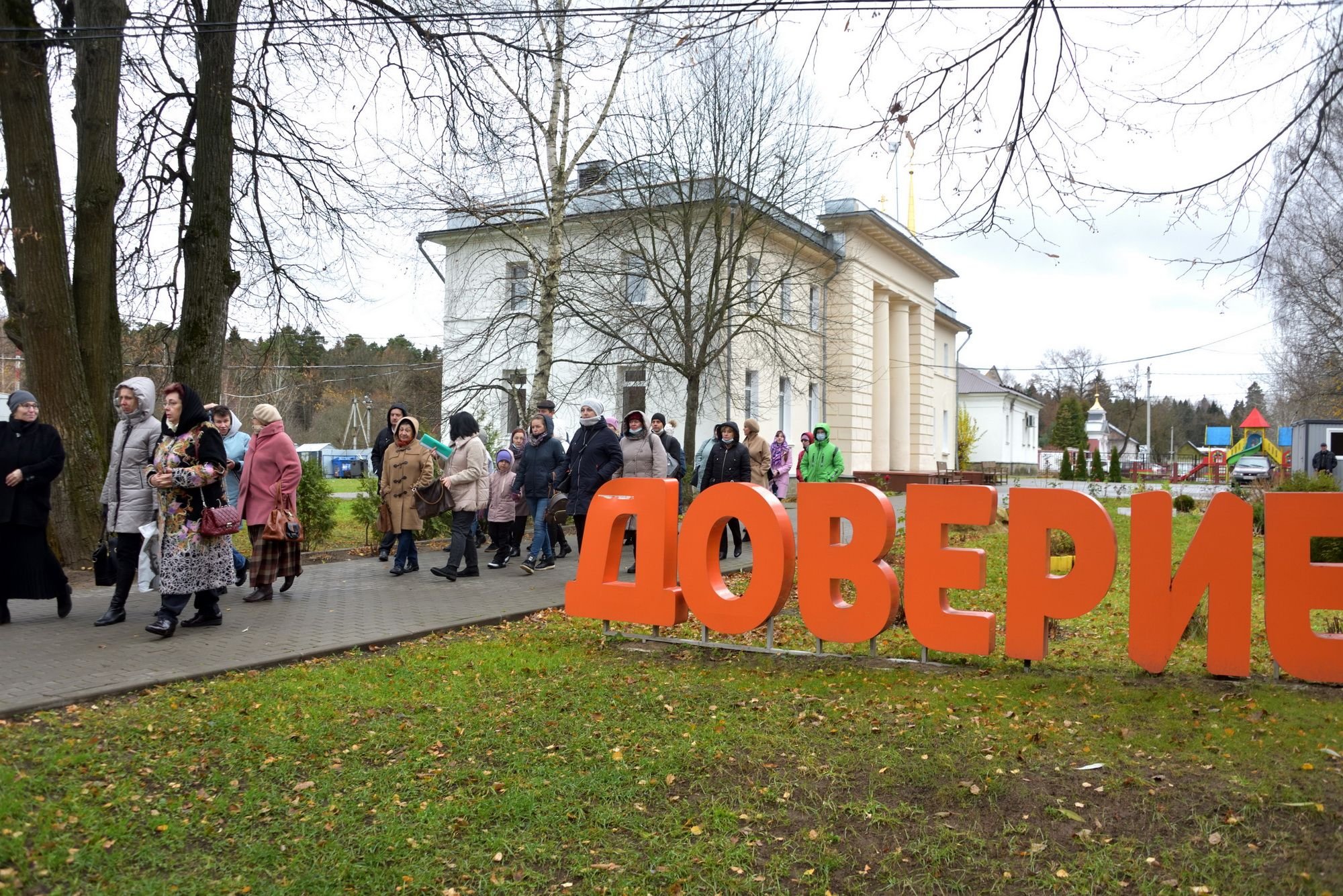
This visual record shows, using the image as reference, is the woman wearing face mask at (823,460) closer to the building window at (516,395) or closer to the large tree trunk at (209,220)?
the building window at (516,395)

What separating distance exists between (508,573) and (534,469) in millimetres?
1406

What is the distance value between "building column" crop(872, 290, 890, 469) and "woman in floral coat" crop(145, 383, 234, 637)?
32473mm

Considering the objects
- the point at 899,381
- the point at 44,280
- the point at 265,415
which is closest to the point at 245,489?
the point at 265,415

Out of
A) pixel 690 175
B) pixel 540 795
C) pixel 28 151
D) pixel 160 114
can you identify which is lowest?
pixel 540 795

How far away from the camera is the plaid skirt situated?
974 centimetres

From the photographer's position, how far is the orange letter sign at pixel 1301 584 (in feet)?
19.7

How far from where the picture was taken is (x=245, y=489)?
9.57 m

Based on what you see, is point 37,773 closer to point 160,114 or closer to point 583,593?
point 583,593

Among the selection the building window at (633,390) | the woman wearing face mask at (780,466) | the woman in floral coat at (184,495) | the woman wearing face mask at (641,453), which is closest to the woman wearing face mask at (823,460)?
the woman wearing face mask at (780,466)

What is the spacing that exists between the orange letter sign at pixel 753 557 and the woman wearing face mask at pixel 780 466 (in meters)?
9.68

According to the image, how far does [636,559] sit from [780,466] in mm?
11413

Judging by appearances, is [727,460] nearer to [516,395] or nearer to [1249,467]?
[516,395]

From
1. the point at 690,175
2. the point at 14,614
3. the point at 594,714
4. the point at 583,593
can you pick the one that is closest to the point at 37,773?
the point at 594,714

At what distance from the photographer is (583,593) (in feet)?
26.8
